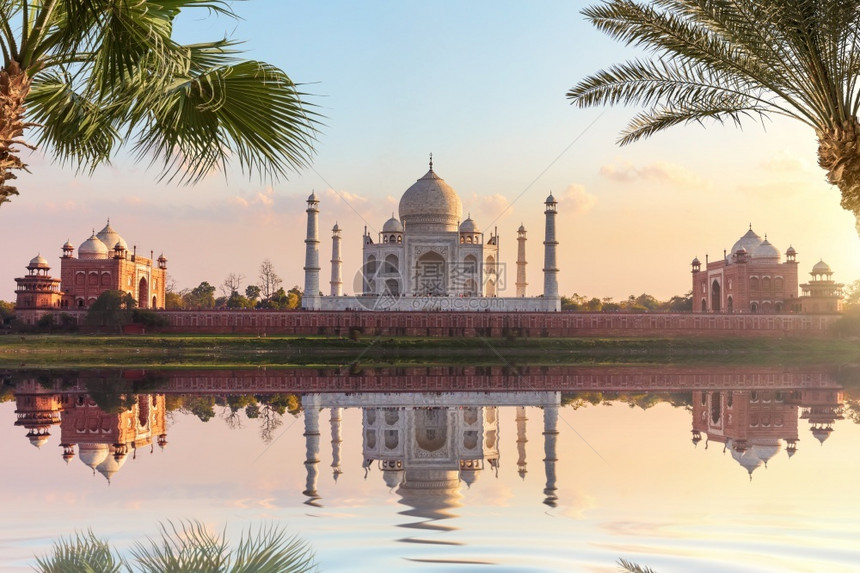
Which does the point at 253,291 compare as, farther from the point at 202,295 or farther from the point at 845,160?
the point at 845,160

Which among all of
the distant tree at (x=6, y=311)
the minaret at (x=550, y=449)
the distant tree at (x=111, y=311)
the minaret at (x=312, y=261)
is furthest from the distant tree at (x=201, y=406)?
the distant tree at (x=6, y=311)

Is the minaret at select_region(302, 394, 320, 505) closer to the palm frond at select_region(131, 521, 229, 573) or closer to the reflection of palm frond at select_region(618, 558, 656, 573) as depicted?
the palm frond at select_region(131, 521, 229, 573)

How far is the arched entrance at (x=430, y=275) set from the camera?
4581cm

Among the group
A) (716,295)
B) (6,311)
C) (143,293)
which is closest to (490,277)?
(716,295)

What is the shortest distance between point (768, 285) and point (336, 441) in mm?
40916

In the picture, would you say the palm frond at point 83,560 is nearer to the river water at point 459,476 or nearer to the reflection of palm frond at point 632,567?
the river water at point 459,476

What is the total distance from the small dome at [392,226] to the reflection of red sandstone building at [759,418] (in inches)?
1234

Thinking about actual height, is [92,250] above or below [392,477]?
above

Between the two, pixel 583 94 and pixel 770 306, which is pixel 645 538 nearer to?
pixel 583 94

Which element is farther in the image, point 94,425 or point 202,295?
point 202,295

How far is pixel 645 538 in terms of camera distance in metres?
5.44

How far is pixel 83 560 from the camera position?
4.48m

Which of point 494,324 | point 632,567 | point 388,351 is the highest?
point 494,324

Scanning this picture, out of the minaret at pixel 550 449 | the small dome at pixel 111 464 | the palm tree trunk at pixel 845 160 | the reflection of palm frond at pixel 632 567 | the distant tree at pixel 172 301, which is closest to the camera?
the reflection of palm frond at pixel 632 567
